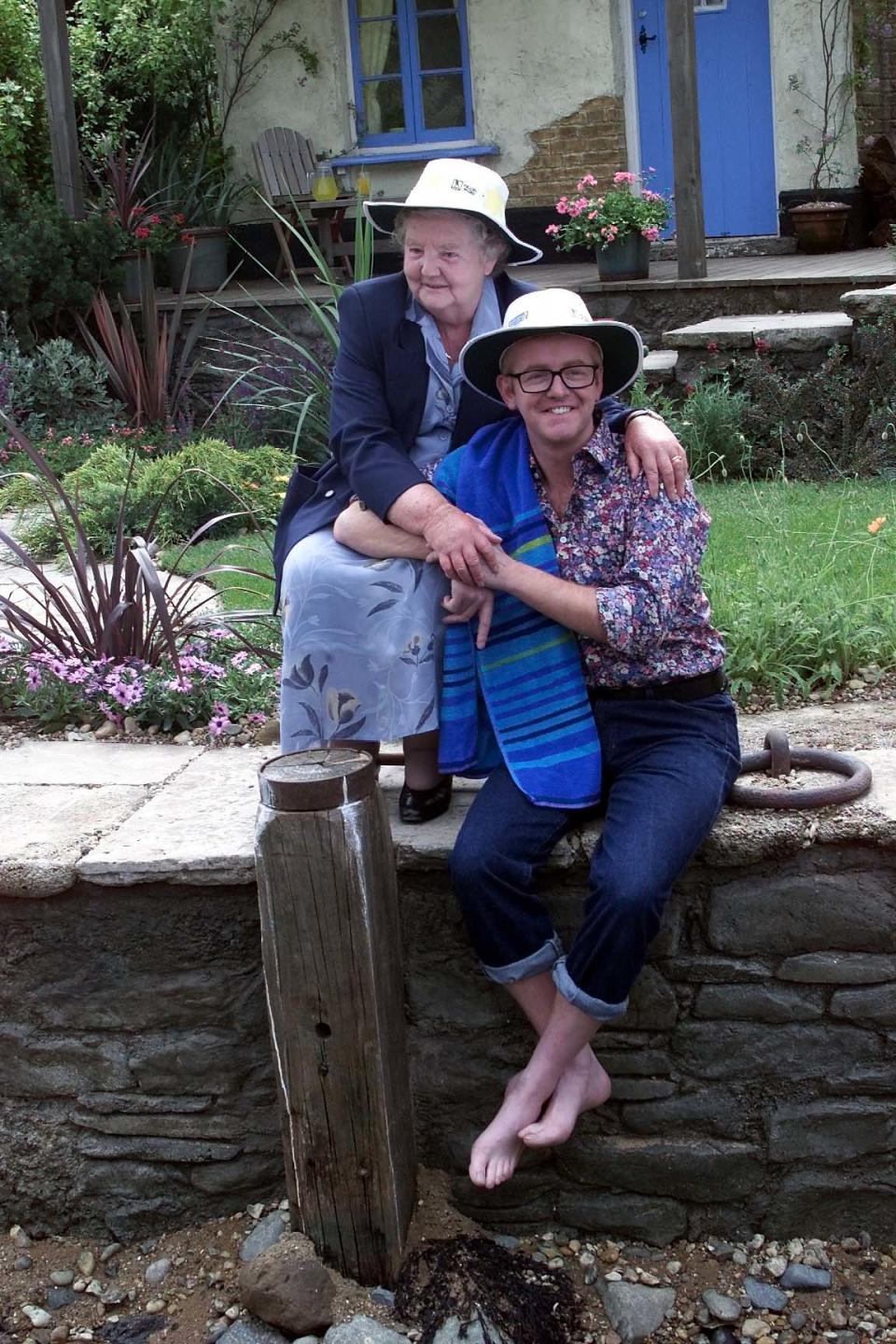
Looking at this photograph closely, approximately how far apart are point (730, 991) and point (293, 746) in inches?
38.8

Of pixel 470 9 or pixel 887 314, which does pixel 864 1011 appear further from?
pixel 470 9

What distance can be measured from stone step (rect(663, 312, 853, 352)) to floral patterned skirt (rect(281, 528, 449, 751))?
15.2 ft

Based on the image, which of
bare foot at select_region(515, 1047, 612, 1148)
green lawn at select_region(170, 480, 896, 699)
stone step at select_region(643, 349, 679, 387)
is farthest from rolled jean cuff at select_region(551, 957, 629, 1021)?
stone step at select_region(643, 349, 679, 387)

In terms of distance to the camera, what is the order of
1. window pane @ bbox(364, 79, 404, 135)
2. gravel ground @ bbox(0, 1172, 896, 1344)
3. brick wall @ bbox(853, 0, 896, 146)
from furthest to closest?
window pane @ bbox(364, 79, 404, 135) → brick wall @ bbox(853, 0, 896, 146) → gravel ground @ bbox(0, 1172, 896, 1344)

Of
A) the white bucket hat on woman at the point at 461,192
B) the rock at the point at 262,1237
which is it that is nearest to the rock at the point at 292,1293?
the rock at the point at 262,1237

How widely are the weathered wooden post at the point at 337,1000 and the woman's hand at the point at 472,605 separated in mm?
326

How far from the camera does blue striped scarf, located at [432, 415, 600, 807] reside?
2.67 m

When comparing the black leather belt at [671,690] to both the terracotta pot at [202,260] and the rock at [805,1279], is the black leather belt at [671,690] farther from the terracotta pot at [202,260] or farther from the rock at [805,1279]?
the terracotta pot at [202,260]

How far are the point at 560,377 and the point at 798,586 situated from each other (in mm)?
1671

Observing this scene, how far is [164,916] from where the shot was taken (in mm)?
2963

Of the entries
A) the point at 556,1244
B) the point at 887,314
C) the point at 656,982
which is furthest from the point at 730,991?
the point at 887,314

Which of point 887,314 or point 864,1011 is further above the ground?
point 887,314

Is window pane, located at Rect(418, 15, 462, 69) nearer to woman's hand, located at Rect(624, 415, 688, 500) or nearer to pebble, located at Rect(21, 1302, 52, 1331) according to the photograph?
woman's hand, located at Rect(624, 415, 688, 500)

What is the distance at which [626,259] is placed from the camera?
29.0 feet
